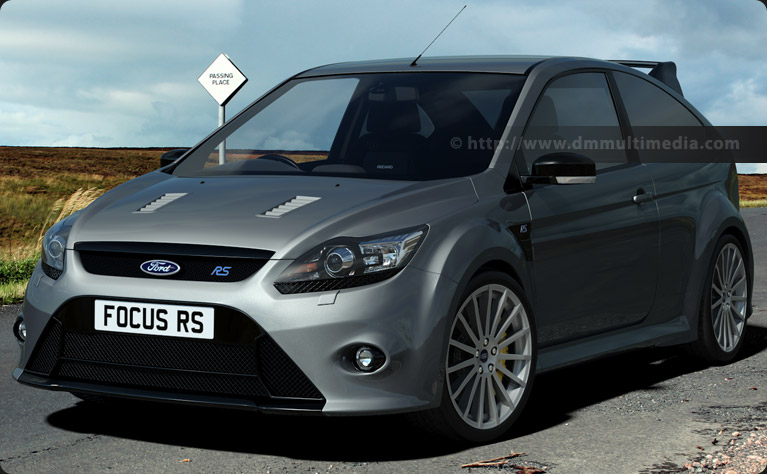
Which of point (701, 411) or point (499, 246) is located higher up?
point (499, 246)

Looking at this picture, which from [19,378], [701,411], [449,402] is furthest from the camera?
[701,411]

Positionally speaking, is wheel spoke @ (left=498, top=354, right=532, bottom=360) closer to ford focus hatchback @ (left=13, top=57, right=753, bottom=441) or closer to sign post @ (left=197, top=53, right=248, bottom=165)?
ford focus hatchback @ (left=13, top=57, right=753, bottom=441)

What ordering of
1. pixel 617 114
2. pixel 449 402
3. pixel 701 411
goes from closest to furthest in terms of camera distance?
pixel 449 402 < pixel 701 411 < pixel 617 114

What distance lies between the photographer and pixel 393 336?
176 inches

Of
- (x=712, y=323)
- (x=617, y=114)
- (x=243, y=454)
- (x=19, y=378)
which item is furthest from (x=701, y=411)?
(x=19, y=378)

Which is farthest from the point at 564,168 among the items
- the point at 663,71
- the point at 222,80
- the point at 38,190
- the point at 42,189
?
the point at 42,189

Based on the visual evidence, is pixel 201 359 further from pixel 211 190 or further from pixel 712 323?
pixel 712 323

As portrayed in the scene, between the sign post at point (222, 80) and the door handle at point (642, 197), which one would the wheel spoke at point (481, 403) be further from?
the sign post at point (222, 80)

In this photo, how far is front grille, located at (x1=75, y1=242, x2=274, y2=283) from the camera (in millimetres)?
4527

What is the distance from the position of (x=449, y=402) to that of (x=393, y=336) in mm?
457

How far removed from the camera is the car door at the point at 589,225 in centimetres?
550

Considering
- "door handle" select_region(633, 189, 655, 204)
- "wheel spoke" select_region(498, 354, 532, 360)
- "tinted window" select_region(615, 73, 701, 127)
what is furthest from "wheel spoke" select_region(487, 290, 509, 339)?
"tinted window" select_region(615, 73, 701, 127)

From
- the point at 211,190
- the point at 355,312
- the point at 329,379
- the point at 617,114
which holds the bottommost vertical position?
the point at 329,379

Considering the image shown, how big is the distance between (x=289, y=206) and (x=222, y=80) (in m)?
15.2
